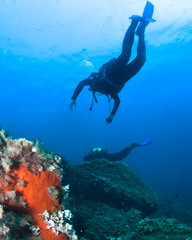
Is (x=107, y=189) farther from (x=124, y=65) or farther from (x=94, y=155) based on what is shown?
(x=94, y=155)

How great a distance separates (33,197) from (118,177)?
181 inches

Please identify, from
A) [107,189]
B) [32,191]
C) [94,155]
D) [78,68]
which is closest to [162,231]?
→ [32,191]

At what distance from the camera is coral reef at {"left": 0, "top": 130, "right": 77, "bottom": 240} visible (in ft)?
6.80

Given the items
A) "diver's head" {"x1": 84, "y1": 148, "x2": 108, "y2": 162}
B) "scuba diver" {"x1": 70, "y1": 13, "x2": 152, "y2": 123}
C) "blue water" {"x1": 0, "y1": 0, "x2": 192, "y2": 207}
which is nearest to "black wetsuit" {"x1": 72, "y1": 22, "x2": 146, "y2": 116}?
"scuba diver" {"x1": 70, "y1": 13, "x2": 152, "y2": 123}

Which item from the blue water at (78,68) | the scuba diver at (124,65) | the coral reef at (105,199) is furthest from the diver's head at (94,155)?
the blue water at (78,68)

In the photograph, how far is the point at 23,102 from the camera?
5553cm

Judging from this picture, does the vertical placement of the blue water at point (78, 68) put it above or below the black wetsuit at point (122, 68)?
above

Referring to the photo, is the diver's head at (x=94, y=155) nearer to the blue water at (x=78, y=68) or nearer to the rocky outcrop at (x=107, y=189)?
the rocky outcrop at (x=107, y=189)

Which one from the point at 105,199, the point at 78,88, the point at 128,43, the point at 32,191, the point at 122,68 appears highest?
the point at 128,43

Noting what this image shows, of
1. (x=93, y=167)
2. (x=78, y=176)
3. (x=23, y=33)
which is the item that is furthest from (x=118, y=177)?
(x=23, y=33)

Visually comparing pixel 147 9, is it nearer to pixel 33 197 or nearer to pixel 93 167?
pixel 93 167

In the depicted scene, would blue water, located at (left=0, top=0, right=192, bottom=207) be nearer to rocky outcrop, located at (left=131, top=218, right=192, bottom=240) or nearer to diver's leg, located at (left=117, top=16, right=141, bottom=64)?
diver's leg, located at (left=117, top=16, right=141, bottom=64)

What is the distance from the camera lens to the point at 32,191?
7.09 feet

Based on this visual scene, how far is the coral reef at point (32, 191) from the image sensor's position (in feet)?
6.80
